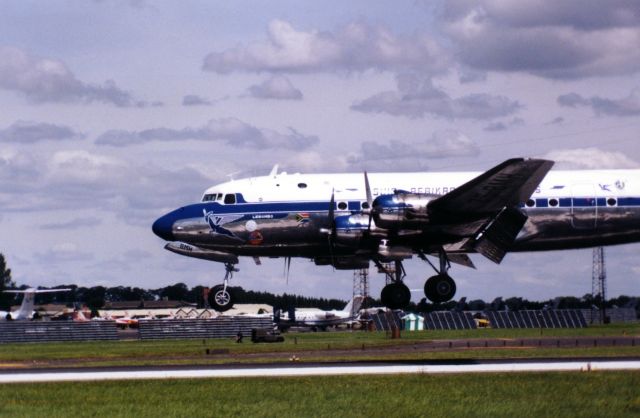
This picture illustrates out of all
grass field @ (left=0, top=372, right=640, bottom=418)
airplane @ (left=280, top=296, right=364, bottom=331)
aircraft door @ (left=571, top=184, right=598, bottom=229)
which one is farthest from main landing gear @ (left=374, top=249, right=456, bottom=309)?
airplane @ (left=280, top=296, right=364, bottom=331)

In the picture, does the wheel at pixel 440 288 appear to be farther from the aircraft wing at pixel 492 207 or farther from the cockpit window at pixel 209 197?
the cockpit window at pixel 209 197

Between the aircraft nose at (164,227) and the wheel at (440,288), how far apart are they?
12077mm

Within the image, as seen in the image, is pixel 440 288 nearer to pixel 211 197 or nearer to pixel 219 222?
pixel 219 222

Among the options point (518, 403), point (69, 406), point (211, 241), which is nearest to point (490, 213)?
point (211, 241)

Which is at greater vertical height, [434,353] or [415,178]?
[415,178]

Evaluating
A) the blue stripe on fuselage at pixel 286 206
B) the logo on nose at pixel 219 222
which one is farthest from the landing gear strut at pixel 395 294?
the logo on nose at pixel 219 222

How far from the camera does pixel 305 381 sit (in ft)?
109

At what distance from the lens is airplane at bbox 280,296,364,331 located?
116m

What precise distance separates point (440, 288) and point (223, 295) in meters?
10.9

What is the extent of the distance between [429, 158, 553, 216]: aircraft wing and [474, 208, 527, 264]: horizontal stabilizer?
570 millimetres

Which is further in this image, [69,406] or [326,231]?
[326,231]

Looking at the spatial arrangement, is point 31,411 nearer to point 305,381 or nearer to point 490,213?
point 305,381

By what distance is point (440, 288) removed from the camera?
47406 mm

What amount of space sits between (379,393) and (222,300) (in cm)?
2299
